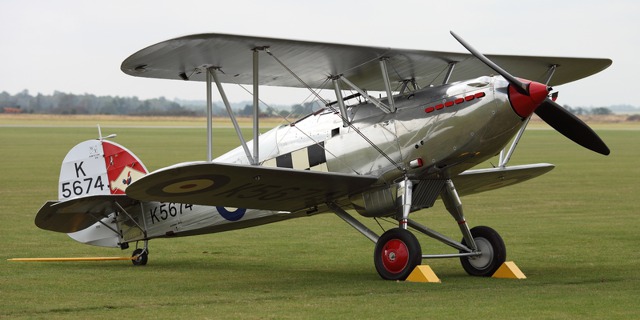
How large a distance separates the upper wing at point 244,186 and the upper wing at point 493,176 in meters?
1.89

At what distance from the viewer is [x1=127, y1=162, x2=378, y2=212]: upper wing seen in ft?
32.9

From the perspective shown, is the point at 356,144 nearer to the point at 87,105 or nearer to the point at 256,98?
the point at 256,98

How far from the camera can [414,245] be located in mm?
10562

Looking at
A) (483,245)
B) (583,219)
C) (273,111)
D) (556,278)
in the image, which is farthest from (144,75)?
(583,219)

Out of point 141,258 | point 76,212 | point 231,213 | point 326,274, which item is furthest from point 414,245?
point 76,212

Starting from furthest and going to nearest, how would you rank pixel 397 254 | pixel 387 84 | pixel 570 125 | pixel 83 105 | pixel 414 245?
pixel 83 105
pixel 570 125
pixel 387 84
pixel 397 254
pixel 414 245

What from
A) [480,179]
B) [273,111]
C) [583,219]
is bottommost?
[583,219]

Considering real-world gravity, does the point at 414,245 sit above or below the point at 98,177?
below

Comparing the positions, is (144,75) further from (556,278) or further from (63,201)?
(556,278)

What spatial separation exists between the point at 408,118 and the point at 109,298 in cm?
356

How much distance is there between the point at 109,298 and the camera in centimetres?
980

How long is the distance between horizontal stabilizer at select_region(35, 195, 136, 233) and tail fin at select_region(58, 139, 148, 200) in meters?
0.54

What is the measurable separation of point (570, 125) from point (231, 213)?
408 centimetres

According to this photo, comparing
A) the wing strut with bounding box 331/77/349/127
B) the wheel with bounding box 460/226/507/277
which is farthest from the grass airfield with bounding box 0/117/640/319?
the wing strut with bounding box 331/77/349/127
